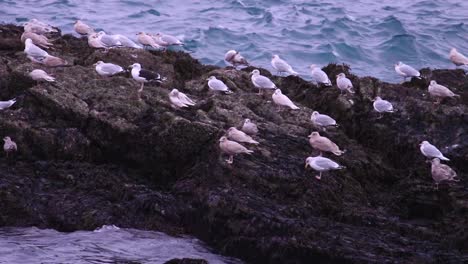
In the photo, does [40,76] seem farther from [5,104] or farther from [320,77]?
[320,77]

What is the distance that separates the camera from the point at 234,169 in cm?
1170

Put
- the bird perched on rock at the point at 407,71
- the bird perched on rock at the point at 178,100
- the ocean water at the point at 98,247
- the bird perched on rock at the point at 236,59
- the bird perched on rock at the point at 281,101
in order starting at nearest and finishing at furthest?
the ocean water at the point at 98,247
the bird perched on rock at the point at 178,100
the bird perched on rock at the point at 281,101
the bird perched on rock at the point at 407,71
the bird perched on rock at the point at 236,59

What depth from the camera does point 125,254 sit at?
1049 centimetres

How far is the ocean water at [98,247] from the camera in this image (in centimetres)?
1030

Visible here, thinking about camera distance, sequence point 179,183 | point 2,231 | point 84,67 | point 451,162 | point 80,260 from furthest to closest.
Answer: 1. point 84,67
2. point 451,162
3. point 179,183
4. point 2,231
5. point 80,260

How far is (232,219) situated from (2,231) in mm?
3221

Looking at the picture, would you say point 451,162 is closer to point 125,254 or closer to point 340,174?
point 340,174

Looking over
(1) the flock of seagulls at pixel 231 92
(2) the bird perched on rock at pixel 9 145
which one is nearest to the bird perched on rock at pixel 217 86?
(1) the flock of seagulls at pixel 231 92

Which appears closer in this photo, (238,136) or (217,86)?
(238,136)

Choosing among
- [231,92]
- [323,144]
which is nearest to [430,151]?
[323,144]

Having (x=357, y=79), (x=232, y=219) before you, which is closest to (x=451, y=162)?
(x=357, y=79)

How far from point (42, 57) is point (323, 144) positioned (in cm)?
558

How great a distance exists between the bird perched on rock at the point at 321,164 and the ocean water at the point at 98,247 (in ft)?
7.02

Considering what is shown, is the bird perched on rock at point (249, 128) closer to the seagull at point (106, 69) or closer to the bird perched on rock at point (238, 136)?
the bird perched on rock at point (238, 136)
